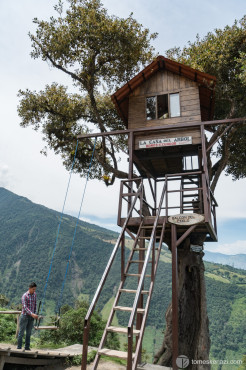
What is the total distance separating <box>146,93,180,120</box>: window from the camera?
486 inches

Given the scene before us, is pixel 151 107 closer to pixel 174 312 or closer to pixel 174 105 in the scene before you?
pixel 174 105

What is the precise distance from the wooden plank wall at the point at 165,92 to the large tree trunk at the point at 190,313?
5.19 meters

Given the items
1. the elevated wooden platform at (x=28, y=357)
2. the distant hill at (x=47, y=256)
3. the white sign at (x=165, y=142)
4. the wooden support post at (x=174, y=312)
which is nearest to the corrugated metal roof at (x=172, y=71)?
the white sign at (x=165, y=142)

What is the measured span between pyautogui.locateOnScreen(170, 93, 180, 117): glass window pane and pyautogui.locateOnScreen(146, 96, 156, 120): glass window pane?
75 centimetres

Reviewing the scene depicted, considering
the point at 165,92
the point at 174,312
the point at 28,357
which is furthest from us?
the point at 165,92

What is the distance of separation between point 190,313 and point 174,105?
9109mm

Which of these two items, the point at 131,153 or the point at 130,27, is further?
the point at 130,27

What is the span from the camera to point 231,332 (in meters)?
92.8

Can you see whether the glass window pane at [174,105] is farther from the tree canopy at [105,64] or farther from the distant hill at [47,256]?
the distant hill at [47,256]

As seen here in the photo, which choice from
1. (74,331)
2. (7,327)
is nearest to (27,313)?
(7,327)

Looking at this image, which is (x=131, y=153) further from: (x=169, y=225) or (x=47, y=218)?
(x=47, y=218)

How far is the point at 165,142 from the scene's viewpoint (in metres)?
11.9

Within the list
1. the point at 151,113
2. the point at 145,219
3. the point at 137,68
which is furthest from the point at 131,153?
the point at 137,68

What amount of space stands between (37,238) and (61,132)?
170381 millimetres
